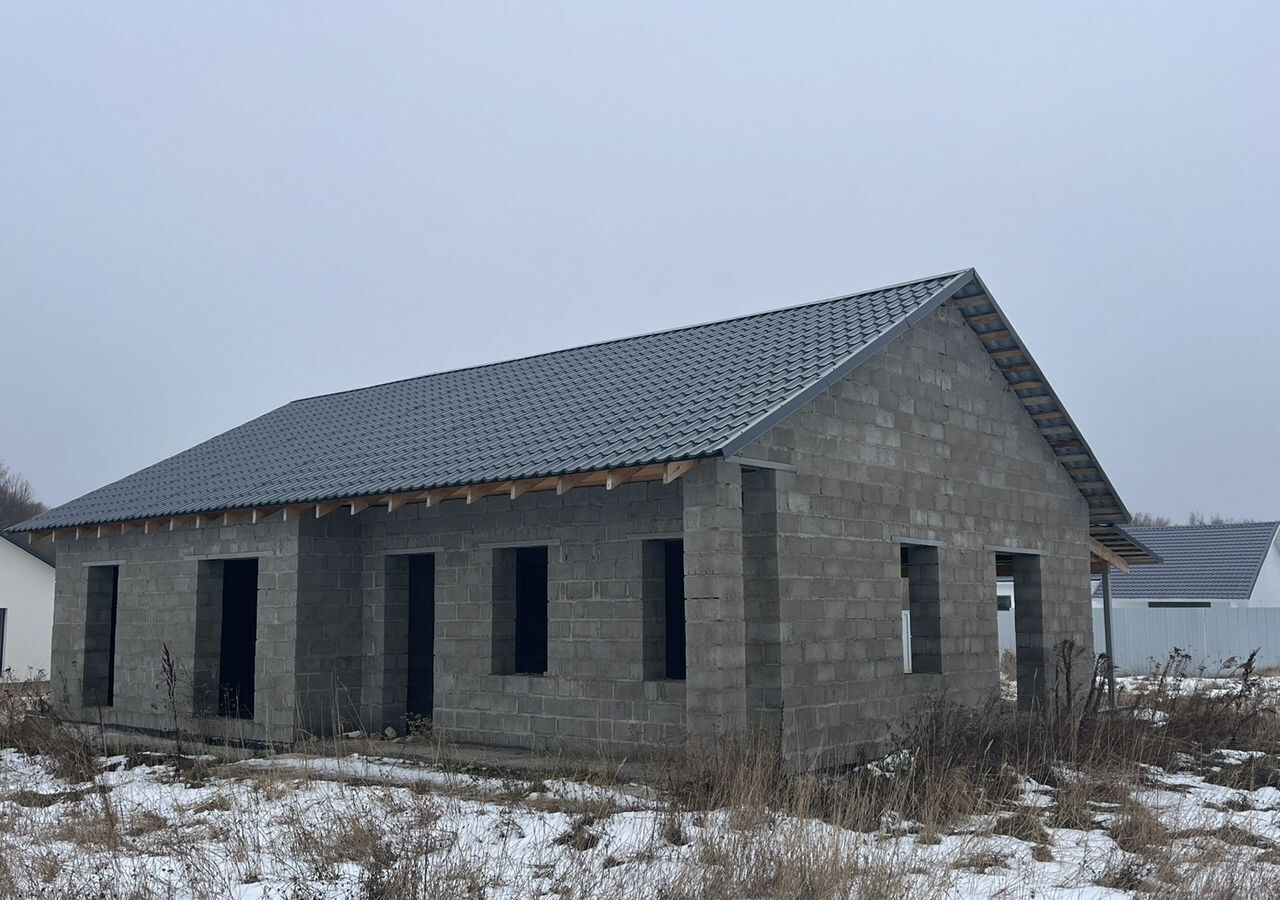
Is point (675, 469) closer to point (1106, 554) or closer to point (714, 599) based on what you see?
point (714, 599)

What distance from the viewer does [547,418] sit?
15.2 m

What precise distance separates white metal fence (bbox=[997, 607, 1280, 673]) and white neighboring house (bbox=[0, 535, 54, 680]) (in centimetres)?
3073

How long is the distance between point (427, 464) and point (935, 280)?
7057mm

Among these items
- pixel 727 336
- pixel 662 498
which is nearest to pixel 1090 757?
pixel 662 498

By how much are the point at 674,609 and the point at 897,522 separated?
300 centimetres

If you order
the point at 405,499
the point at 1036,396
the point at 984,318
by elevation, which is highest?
the point at 984,318

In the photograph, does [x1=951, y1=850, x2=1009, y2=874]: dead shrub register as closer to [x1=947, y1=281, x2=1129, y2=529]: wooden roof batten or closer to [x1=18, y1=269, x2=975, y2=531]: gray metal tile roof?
[x1=18, y1=269, x2=975, y2=531]: gray metal tile roof

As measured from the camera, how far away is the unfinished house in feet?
40.7

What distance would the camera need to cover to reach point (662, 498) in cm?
1320

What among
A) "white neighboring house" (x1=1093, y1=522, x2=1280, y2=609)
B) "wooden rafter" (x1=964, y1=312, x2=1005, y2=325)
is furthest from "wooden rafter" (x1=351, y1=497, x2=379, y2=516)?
"white neighboring house" (x1=1093, y1=522, x2=1280, y2=609)

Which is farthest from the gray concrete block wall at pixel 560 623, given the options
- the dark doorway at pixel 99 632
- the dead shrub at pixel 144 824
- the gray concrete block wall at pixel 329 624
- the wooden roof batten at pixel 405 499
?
the dark doorway at pixel 99 632

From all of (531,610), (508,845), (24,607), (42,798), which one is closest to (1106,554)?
(531,610)

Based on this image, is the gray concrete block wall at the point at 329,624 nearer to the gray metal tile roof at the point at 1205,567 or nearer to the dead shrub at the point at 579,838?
the dead shrub at the point at 579,838

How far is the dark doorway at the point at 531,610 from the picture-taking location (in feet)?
50.2
